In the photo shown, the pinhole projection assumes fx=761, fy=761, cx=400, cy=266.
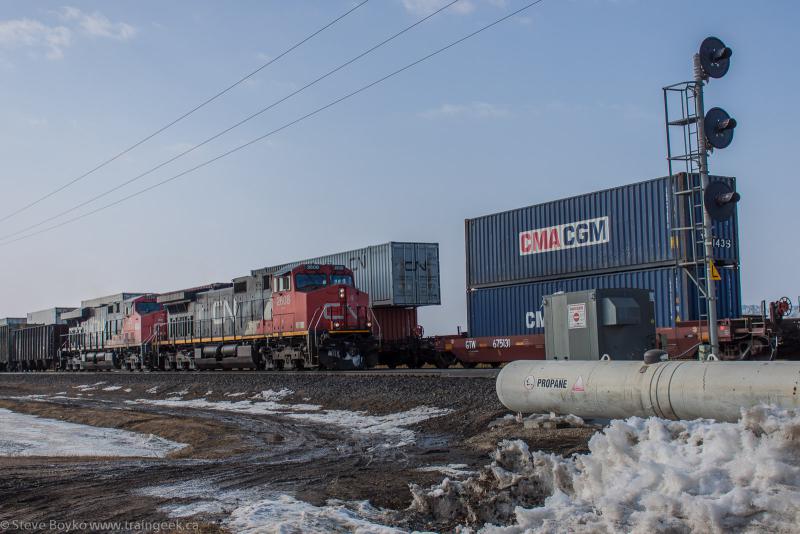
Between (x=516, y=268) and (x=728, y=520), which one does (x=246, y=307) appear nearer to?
(x=516, y=268)

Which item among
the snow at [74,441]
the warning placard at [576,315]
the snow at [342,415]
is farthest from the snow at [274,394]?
the warning placard at [576,315]

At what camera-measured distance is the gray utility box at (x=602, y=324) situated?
13.3m

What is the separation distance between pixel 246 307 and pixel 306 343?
185 inches

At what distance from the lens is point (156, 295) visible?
3712cm

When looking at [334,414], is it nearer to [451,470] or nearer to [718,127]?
[451,470]

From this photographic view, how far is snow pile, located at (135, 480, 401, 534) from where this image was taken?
19.1ft

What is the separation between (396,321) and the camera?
31.5m

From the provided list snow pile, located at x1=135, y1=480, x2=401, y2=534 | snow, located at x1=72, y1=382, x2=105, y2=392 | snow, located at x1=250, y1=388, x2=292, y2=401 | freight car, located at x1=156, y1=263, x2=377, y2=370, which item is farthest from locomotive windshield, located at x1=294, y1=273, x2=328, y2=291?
snow pile, located at x1=135, y1=480, x2=401, y2=534

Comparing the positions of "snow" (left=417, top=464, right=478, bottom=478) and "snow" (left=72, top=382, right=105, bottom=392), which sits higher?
"snow" (left=417, top=464, right=478, bottom=478)

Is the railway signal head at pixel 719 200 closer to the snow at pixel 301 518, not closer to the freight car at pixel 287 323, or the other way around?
the snow at pixel 301 518

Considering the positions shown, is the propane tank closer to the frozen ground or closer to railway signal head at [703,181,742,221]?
the frozen ground

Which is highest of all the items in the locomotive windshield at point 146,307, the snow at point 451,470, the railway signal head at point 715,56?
the railway signal head at point 715,56

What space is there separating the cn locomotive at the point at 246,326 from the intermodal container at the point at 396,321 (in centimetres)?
420

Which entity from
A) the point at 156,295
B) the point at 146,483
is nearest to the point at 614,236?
the point at 146,483
